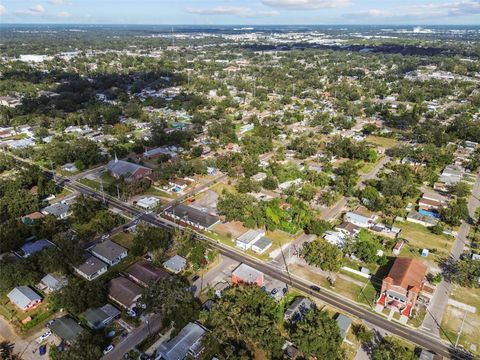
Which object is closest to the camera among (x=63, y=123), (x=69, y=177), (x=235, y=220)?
(x=235, y=220)

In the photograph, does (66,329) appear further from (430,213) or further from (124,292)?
(430,213)

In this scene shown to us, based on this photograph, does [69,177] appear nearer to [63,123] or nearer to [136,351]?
[63,123]

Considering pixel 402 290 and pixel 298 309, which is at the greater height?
pixel 402 290

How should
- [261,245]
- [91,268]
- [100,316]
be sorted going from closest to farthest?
[100,316] < [91,268] < [261,245]

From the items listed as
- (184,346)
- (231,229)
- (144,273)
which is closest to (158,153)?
(231,229)

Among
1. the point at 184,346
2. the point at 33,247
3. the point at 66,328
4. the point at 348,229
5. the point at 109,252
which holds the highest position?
the point at 184,346

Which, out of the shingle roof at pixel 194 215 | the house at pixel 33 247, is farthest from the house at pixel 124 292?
the shingle roof at pixel 194 215

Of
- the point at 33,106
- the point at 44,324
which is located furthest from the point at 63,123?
the point at 44,324
